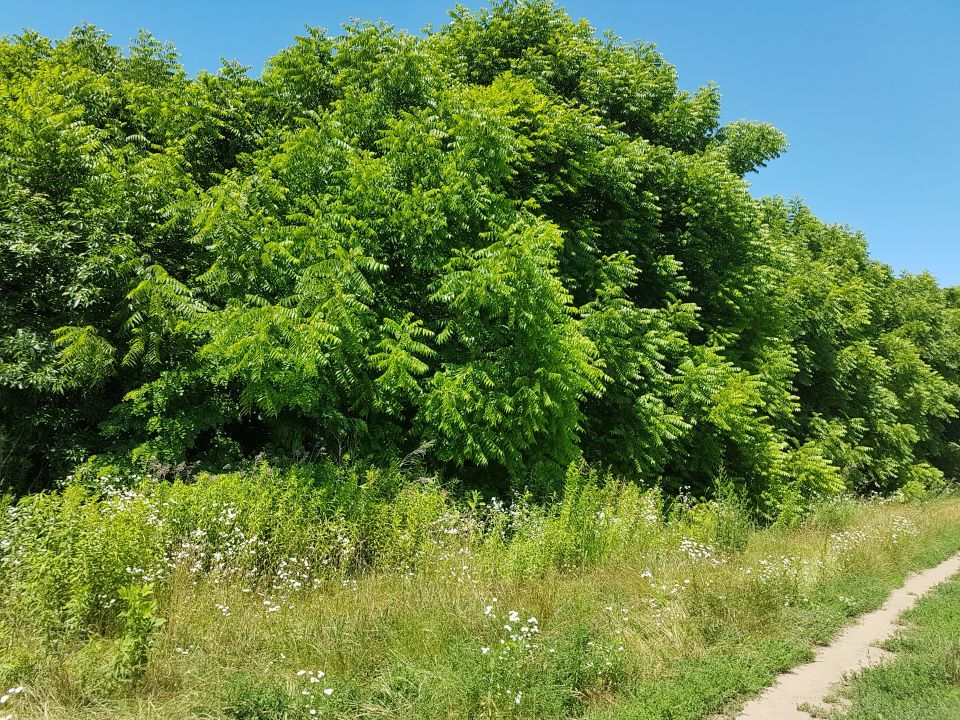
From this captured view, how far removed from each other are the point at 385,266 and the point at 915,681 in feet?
26.5

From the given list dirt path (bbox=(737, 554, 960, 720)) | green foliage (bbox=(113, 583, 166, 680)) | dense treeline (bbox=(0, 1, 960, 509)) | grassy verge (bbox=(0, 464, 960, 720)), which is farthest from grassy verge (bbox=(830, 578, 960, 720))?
green foliage (bbox=(113, 583, 166, 680))

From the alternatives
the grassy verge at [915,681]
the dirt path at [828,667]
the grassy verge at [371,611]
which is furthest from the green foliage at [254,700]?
the grassy verge at [915,681]

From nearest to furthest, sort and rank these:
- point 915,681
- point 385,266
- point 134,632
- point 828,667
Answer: point 134,632 → point 915,681 → point 828,667 → point 385,266

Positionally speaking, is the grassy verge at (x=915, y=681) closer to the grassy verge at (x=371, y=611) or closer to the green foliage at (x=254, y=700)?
the grassy verge at (x=371, y=611)

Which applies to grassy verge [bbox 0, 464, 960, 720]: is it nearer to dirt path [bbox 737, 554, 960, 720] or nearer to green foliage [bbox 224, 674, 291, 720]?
green foliage [bbox 224, 674, 291, 720]

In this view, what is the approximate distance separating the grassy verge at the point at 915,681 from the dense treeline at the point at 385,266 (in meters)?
5.30

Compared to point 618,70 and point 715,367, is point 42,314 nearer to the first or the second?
point 715,367

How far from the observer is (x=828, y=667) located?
5.98 metres

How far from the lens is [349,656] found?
16.2 feet

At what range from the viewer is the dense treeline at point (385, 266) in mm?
9227

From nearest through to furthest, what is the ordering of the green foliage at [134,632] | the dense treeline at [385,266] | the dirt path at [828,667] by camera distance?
1. the green foliage at [134,632]
2. the dirt path at [828,667]
3. the dense treeline at [385,266]

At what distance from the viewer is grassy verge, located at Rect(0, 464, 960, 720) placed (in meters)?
4.44

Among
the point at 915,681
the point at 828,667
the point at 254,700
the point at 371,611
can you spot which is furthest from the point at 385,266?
the point at 915,681

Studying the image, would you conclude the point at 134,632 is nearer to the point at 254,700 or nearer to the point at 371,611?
the point at 254,700
